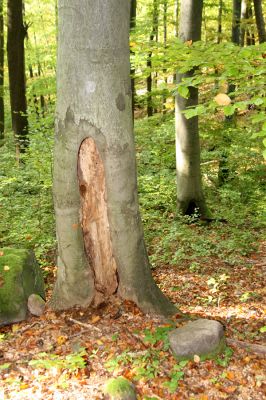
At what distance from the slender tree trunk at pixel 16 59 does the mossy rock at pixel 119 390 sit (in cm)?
889

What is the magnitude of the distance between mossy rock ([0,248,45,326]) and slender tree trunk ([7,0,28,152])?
6.80m

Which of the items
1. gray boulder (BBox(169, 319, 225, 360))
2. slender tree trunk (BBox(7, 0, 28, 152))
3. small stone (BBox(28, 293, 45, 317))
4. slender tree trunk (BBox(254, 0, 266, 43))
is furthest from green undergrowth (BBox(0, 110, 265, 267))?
gray boulder (BBox(169, 319, 225, 360))

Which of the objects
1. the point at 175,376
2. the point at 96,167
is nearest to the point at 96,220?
the point at 96,167

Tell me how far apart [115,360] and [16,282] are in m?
1.55

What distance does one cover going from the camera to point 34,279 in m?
4.63

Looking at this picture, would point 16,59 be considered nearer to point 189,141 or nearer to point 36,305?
point 189,141

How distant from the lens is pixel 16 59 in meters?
11.2

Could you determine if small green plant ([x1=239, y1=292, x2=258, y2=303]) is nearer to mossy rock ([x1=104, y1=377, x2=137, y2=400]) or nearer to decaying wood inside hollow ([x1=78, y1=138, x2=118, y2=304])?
decaying wood inside hollow ([x1=78, y1=138, x2=118, y2=304])

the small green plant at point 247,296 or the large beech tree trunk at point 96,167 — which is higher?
the large beech tree trunk at point 96,167

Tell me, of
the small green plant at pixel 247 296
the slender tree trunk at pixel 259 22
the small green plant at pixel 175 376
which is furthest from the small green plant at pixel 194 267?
the slender tree trunk at pixel 259 22

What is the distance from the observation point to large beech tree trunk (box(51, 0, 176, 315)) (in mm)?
3434

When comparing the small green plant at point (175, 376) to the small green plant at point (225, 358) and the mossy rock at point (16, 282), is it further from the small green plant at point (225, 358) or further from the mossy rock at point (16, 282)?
the mossy rock at point (16, 282)

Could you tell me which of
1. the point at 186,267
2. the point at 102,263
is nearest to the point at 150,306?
the point at 102,263

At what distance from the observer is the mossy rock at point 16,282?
13.4ft
